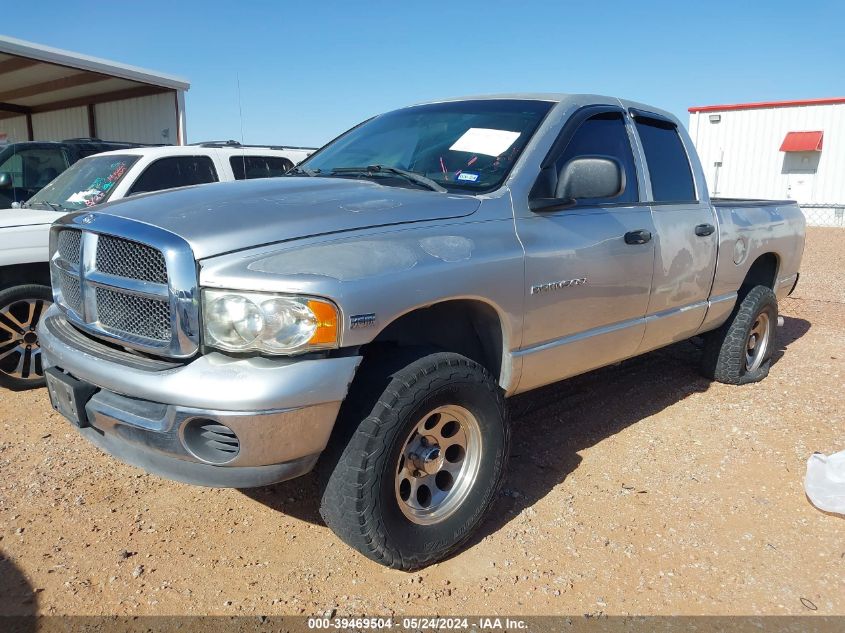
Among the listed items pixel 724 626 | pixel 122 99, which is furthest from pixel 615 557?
pixel 122 99

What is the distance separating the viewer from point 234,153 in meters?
6.44

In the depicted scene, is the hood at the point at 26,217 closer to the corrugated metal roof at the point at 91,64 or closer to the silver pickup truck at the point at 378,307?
the silver pickup truck at the point at 378,307

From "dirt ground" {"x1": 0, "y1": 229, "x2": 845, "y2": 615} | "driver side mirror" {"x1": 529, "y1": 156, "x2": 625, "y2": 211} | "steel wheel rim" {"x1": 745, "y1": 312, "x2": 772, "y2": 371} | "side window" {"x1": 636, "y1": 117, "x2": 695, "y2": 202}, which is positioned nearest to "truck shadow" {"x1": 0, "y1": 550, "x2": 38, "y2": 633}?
"dirt ground" {"x1": 0, "y1": 229, "x2": 845, "y2": 615}

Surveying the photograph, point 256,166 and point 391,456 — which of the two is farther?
point 256,166

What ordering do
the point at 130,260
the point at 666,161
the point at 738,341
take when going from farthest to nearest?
the point at 738,341 < the point at 666,161 < the point at 130,260

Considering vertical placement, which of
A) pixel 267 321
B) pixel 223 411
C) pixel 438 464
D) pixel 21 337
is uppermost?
pixel 267 321

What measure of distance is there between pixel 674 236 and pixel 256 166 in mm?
4303

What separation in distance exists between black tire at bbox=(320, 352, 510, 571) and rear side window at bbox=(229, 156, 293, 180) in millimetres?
4257

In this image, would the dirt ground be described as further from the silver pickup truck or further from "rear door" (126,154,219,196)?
"rear door" (126,154,219,196)

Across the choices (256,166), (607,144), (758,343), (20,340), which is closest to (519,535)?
(607,144)

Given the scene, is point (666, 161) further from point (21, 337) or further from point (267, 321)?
point (21, 337)

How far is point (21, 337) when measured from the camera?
4816 millimetres

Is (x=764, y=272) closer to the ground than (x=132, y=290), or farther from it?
closer to the ground

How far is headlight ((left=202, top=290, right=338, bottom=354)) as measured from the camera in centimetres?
221
